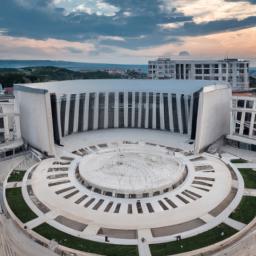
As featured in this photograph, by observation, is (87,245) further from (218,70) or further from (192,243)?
(218,70)

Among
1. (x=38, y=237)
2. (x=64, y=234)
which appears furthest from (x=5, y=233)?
(x=64, y=234)

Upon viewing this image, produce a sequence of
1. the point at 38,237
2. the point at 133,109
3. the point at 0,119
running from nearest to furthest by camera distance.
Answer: the point at 38,237, the point at 0,119, the point at 133,109

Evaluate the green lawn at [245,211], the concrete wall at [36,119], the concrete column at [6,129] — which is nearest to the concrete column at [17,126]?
the concrete wall at [36,119]

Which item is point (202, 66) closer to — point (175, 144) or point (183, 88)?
point (183, 88)

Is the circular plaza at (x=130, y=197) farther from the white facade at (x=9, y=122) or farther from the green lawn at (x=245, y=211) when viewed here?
the white facade at (x=9, y=122)

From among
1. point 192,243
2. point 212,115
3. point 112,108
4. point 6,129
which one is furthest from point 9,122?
point 192,243
